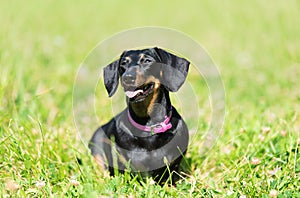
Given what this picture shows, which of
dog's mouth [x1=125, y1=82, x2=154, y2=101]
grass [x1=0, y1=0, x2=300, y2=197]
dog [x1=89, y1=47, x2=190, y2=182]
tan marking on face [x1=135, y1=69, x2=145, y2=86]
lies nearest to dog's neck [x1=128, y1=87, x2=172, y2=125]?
dog [x1=89, y1=47, x2=190, y2=182]

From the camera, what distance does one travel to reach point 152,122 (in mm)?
3293

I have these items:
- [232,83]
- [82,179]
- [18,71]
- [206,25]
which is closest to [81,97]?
[18,71]

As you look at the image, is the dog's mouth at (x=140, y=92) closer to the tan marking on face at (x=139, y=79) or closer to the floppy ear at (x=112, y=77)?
the tan marking on face at (x=139, y=79)

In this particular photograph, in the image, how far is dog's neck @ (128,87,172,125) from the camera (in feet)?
10.5

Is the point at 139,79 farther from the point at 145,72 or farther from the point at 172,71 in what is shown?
the point at 172,71

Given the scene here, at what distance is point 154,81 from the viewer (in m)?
3.08

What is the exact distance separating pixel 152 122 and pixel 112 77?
16.2 inches

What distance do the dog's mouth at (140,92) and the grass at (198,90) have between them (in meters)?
0.53

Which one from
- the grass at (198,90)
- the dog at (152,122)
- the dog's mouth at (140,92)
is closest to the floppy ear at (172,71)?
the dog at (152,122)

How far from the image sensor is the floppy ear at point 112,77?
3.28m

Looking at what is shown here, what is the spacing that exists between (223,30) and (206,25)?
3.06 feet

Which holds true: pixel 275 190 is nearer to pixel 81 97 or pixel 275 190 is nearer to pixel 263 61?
pixel 81 97

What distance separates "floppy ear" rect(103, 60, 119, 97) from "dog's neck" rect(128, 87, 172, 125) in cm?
16

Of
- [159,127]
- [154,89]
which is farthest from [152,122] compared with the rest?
[154,89]
